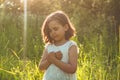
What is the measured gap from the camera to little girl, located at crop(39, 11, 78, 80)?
120 inches

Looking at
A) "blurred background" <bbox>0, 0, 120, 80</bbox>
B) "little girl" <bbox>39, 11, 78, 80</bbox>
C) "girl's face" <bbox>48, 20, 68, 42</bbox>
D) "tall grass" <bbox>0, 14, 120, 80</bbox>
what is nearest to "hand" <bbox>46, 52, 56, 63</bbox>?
"little girl" <bbox>39, 11, 78, 80</bbox>

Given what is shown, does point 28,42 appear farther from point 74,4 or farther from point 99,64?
point 99,64

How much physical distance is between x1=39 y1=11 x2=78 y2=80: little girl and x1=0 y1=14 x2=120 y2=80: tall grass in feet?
1.99

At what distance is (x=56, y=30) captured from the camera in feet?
10.1

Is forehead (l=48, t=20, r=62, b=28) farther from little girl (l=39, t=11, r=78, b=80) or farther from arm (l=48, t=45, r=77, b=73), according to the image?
arm (l=48, t=45, r=77, b=73)

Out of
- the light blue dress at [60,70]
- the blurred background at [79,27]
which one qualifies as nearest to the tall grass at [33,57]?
the blurred background at [79,27]

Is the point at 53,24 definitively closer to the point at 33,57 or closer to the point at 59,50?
the point at 59,50

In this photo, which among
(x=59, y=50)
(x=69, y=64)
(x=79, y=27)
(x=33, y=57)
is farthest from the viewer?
(x=79, y=27)

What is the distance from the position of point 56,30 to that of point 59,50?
0.55ft

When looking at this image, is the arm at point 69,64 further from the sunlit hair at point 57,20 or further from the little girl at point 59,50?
the sunlit hair at point 57,20

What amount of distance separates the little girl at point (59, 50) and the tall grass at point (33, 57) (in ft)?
1.99

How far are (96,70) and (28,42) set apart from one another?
2.51m

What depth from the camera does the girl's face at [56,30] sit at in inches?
120

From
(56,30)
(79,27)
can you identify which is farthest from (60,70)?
(79,27)
